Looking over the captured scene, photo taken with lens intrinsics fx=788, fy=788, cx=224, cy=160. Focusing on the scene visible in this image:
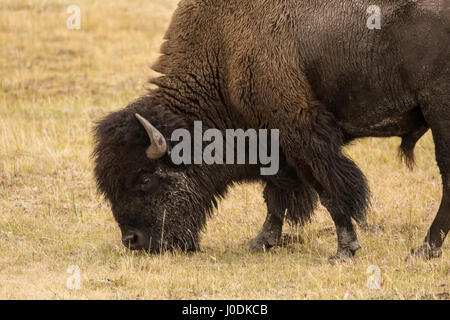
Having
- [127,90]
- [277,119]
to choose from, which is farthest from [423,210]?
[127,90]

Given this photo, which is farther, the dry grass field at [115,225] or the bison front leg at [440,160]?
the bison front leg at [440,160]

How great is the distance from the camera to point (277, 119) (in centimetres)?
677

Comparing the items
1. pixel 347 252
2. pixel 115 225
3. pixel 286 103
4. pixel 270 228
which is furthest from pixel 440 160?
pixel 115 225

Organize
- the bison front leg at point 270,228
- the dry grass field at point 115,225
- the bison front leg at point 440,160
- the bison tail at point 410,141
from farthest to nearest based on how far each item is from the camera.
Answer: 1. the bison front leg at point 270,228
2. the bison tail at point 410,141
3. the bison front leg at point 440,160
4. the dry grass field at point 115,225

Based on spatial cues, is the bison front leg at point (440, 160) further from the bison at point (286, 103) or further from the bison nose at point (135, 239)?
the bison nose at point (135, 239)

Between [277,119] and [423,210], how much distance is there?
2690 millimetres

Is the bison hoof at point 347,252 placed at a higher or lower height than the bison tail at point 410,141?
lower

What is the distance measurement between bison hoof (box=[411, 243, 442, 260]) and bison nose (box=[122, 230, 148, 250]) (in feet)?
7.67

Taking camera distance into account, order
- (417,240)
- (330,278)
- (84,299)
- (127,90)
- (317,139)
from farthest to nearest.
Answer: (127,90), (417,240), (317,139), (330,278), (84,299)

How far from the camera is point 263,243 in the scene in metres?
7.69

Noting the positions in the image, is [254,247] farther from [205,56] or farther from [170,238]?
[205,56]

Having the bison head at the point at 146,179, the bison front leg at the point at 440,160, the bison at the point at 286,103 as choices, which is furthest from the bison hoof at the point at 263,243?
the bison front leg at the point at 440,160

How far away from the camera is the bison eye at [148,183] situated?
22.6 ft

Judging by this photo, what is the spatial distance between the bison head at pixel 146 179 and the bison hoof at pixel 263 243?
86cm
